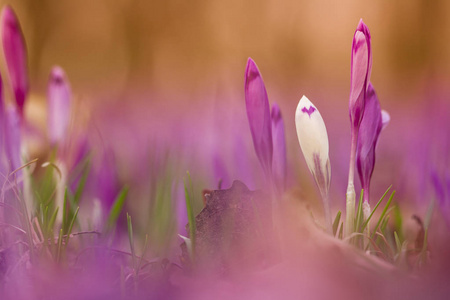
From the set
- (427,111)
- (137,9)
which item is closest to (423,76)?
(427,111)

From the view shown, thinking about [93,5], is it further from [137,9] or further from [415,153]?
[415,153]

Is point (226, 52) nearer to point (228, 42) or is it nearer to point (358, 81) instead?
point (228, 42)

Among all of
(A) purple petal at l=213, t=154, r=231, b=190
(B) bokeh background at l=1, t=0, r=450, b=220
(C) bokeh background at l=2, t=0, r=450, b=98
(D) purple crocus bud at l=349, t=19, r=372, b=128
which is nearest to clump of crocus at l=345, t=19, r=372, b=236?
(D) purple crocus bud at l=349, t=19, r=372, b=128

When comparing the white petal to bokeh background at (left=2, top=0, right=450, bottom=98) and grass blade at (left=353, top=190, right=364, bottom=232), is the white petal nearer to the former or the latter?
grass blade at (left=353, top=190, right=364, bottom=232)

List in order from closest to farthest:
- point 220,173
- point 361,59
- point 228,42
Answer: point 361,59
point 220,173
point 228,42

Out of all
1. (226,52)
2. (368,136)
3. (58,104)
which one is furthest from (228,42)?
(368,136)
